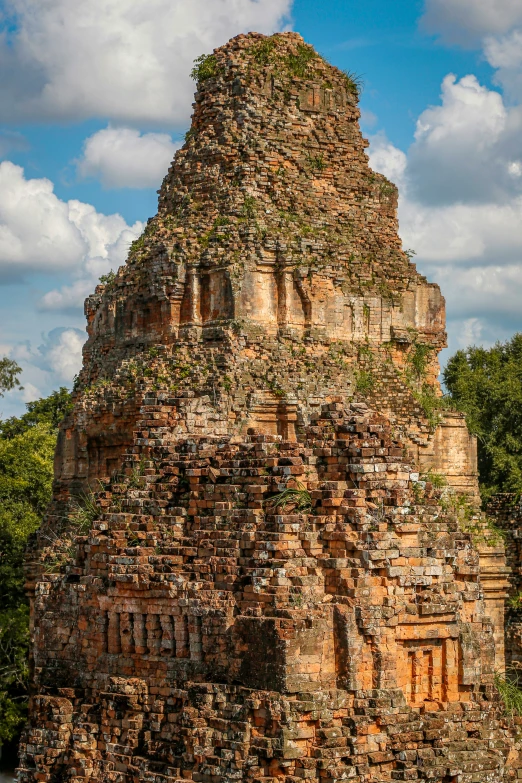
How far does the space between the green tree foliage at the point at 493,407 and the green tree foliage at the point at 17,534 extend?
15.7 meters

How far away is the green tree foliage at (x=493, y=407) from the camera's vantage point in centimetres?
6053

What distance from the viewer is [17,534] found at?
53.6m

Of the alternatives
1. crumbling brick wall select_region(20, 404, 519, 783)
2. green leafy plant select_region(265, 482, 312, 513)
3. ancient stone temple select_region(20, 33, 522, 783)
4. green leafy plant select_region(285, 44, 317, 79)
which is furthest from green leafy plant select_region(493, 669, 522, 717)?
green leafy plant select_region(285, 44, 317, 79)

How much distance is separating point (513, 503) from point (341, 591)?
1808cm

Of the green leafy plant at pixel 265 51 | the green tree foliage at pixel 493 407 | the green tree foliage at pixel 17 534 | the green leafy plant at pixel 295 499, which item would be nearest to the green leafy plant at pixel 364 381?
the green leafy plant at pixel 265 51

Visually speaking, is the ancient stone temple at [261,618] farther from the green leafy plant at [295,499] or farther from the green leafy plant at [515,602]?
the green leafy plant at [515,602]

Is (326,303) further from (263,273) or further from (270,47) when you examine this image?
(270,47)

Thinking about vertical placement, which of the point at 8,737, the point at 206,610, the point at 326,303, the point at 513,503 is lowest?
the point at 8,737

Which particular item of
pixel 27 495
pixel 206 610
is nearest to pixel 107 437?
pixel 206 610

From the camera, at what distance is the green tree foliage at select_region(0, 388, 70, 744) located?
46906 millimetres

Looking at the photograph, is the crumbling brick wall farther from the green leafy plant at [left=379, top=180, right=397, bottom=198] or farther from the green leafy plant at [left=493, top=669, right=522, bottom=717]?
the green leafy plant at [left=379, top=180, right=397, bottom=198]

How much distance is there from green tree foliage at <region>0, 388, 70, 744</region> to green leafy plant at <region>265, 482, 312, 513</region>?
68.6 feet

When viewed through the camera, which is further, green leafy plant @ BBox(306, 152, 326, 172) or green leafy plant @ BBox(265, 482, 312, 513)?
green leafy plant @ BBox(306, 152, 326, 172)

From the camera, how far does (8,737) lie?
45188 mm
